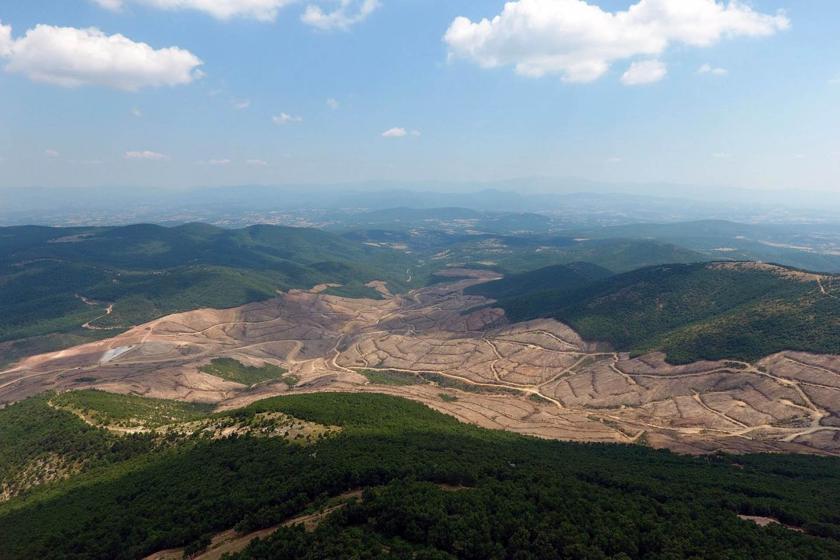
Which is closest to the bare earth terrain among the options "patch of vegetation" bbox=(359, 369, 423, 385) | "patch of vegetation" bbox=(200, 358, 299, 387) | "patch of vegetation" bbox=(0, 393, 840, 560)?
"patch of vegetation" bbox=(359, 369, 423, 385)

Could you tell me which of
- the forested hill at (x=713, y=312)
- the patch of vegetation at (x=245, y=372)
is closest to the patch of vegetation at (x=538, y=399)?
the forested hill at (x=713, y=312)

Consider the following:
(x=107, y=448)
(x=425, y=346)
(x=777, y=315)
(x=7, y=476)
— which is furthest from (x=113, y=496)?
(x=777, y=315)

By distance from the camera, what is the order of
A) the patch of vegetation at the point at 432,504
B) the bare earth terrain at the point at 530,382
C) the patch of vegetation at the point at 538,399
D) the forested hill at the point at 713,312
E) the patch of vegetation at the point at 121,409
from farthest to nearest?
the patch of vegetation at the point at 538,399, the forested hill at the point at 713,312, the bare earth terrain at the point at 530,382, the patch of vegetation at the point at 121,409, the patch of vegetation at the point at 432,504

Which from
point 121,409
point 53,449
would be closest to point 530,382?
point 121,409

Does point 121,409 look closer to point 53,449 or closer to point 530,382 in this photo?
point 53,449

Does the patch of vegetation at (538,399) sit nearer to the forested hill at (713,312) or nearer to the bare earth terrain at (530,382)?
the bare earth terrain at (530,382)
